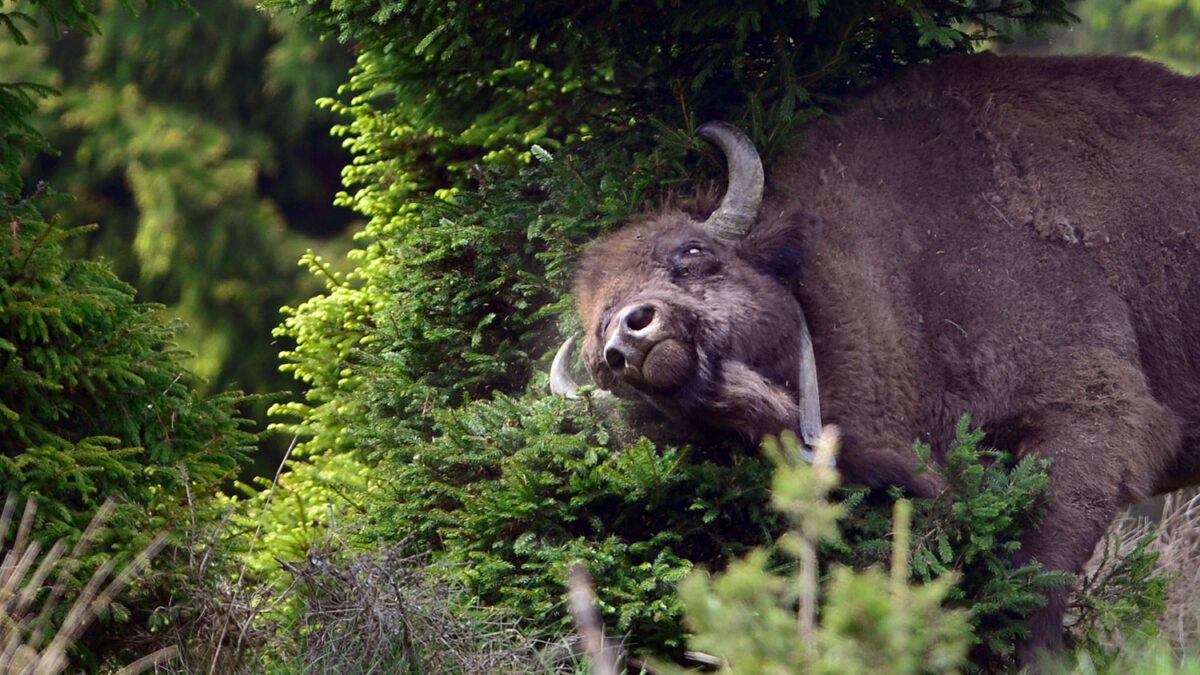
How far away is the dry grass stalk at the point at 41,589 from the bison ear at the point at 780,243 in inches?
110

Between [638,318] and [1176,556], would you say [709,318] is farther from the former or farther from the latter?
[1176,556]

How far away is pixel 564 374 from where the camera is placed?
219 inches

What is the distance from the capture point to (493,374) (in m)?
6.07

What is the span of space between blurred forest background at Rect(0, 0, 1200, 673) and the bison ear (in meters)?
0.55

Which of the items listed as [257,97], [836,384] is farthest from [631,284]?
[257,97]

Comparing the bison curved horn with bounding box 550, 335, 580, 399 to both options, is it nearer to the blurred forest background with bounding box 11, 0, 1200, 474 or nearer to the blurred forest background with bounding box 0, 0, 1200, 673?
the blurred forest background with bounding box 0, 0, 1200, 673

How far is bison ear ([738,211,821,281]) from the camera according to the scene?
5.48m

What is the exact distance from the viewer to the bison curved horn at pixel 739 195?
5523mm

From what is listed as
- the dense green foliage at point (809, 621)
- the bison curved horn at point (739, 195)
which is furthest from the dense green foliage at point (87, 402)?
the dense green foliage at point (809, 621)

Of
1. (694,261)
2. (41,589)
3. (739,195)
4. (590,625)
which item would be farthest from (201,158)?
(590,625)

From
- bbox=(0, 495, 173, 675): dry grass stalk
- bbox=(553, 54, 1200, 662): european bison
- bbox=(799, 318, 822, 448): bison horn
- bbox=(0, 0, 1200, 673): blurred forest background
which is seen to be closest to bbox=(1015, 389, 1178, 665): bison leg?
bbox=(553, 54, 1200, 662): european bison

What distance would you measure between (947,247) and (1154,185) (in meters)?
1.15

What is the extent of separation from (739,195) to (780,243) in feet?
0.97

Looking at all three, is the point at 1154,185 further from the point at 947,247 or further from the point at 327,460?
the point at 327,460
